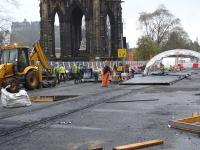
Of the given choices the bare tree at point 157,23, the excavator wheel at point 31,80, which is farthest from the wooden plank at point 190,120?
the bare tree at point 157,23

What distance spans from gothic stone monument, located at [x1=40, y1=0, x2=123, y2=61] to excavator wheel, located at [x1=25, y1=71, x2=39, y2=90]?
3319 cm

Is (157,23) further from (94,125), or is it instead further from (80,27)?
(94,125)

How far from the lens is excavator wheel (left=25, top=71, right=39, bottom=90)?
1203 inches

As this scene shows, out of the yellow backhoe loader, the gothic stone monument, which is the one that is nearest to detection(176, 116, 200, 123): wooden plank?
the yellow backhoe loader

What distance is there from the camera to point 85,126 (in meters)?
12.7

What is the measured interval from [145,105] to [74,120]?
15.4ft

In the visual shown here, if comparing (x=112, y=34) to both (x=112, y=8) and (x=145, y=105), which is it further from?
(x=145, y=105)

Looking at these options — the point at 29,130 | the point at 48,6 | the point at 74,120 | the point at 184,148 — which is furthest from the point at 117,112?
the point at 48,6

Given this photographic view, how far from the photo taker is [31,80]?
1232 inches

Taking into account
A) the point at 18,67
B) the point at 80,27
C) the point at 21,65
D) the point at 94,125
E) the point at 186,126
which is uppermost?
the point at 80,27

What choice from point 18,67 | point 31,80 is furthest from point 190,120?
point 31,80

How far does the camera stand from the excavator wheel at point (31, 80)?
3056 centimetres

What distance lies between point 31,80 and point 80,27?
138ft

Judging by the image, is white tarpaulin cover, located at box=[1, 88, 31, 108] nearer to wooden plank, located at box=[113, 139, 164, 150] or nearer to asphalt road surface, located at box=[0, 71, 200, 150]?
asphalt road surface, located at box=[0, 71, 200, 150]
